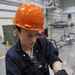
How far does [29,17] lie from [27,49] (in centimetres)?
27

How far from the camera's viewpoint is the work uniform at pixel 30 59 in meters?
1.21

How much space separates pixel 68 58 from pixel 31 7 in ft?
15.4

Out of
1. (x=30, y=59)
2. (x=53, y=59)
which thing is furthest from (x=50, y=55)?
(x=30, y=59)

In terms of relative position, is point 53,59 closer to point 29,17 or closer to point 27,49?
point 27,49

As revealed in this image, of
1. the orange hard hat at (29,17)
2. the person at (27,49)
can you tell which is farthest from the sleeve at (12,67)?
the orange hard hat at (29,17)

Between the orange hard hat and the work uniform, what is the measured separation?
18 cm

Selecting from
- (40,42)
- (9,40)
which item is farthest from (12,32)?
(40,42)

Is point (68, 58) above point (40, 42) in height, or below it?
below

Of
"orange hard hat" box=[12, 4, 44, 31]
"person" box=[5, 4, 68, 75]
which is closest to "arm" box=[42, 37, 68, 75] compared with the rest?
"person" box=[5, 4, 68, 75]

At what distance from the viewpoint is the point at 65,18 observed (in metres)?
25.9

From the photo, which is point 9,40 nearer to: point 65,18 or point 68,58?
point 68,58

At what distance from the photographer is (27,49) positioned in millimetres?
1324

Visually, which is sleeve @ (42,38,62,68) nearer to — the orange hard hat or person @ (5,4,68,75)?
person @ (5,4,68,75)

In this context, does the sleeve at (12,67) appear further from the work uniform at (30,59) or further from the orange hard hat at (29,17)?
the orange hard hat at (29,17)
